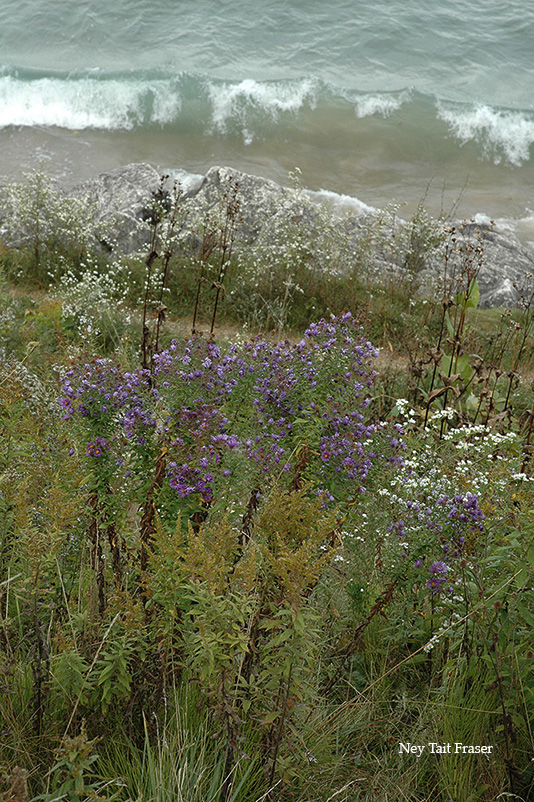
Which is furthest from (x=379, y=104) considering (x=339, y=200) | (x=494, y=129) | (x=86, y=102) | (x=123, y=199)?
(x=123, y=199)

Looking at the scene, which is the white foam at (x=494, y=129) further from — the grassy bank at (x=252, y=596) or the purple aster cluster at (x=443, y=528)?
the purple aster cluster at (x=443, y=528)

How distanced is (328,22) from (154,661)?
25283 mm

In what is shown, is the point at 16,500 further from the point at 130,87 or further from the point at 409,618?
the point at 130,87

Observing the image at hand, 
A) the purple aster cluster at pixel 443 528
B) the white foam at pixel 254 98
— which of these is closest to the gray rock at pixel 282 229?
the purple aster cluster at pixel 443 528

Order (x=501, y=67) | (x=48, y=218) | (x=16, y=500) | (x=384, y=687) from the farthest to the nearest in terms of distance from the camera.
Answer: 1. (x=501, y=67)
2. (x=48, y=218)
3. (x=384, y=687)
4. (x=16, y=500)

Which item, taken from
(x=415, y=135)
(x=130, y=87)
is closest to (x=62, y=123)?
(x=130, y=87)

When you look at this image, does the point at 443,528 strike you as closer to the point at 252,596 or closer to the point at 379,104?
the point at 252,596

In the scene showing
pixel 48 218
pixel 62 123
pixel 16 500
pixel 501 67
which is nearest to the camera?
pixel 16 500

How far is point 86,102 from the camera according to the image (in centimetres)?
1803

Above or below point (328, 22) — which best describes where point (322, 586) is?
below

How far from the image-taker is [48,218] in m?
Result: 9.62

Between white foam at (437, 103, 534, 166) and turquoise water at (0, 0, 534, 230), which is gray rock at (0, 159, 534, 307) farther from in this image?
white foam at (437, 103, 534, 166)

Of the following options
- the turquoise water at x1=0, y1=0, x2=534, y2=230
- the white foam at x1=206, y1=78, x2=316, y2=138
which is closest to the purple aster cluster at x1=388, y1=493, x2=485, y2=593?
the turquoise water at x1=0, y1=0, x2=534, y2=230

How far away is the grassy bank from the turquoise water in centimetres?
1159
